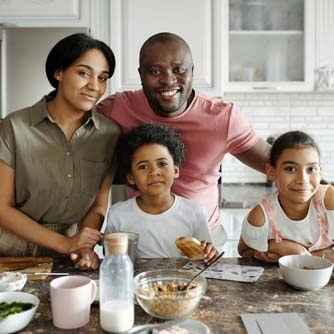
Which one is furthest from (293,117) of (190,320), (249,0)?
(190,320)

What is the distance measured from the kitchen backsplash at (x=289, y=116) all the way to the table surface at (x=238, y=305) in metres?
2.18

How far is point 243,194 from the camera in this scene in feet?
10.6

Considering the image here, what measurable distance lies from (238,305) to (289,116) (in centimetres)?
253

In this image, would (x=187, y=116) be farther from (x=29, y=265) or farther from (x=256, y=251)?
(x=29, y=265)

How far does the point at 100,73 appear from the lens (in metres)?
1.83

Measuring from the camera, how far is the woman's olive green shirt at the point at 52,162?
1.78 meters

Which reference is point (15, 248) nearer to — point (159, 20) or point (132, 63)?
point (132, 63)

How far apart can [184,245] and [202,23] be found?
73.1 inches

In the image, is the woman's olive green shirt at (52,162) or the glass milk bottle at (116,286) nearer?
the glass milk bottle at (116,286)

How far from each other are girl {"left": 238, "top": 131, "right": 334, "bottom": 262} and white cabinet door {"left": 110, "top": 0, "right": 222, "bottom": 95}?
1.48 m

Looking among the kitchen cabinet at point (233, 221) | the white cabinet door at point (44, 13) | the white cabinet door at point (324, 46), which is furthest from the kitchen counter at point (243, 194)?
the white cabinet door at point (44, 13)

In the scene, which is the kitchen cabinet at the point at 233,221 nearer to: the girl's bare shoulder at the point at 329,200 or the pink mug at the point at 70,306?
the girl's bare shoulder at the point at 329,200

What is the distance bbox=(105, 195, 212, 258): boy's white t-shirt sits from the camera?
5.83ft

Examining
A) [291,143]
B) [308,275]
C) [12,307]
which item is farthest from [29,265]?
[291,143]
